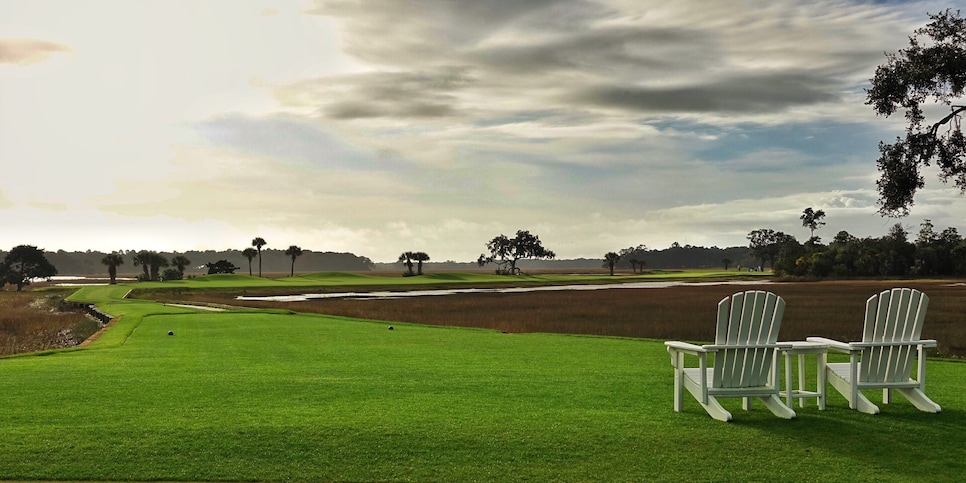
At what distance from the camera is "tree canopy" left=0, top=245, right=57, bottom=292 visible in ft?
389

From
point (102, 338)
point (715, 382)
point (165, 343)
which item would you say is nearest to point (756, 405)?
point (715, 382)

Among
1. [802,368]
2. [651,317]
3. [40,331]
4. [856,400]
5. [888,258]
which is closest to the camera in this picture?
[856,400]

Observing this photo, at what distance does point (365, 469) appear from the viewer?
705 centimetres

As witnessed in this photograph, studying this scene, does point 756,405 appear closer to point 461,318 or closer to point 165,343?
point 165,343

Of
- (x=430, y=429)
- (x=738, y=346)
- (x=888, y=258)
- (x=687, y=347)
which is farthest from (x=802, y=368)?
(x=888, y=258)

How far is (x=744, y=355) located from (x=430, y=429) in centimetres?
367

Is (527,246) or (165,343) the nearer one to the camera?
(165,343)

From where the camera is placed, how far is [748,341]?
28.8 feet

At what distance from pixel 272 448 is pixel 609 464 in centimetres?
331

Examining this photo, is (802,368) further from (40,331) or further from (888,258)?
(888,258)

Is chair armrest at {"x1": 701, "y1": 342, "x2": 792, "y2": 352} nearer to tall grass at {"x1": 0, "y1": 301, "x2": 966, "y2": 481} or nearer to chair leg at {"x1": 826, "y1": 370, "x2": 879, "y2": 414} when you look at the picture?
tall grass at {"x1": 0, "y1": 301, "x2": 966, "y2": 481}

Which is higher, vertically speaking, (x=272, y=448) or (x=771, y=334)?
(x=771, y=334)

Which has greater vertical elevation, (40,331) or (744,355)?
(744,355)

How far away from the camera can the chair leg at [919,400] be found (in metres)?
9.34
